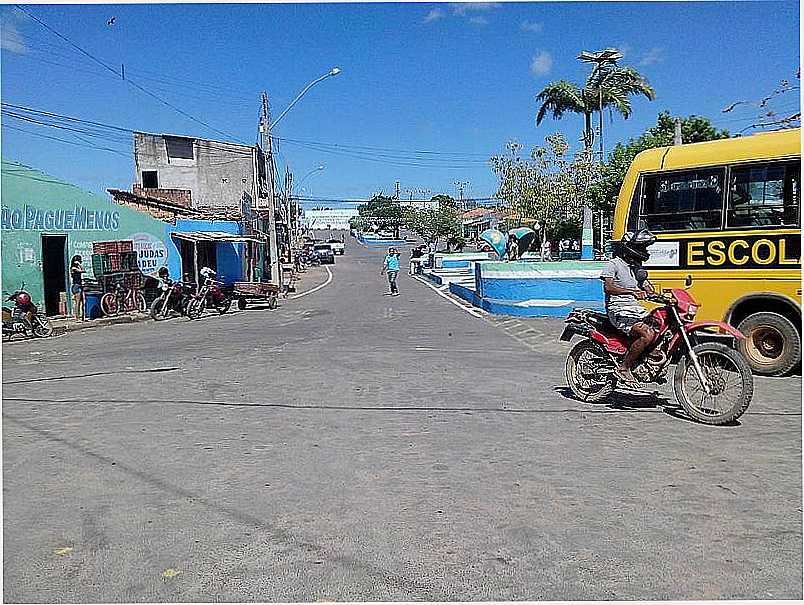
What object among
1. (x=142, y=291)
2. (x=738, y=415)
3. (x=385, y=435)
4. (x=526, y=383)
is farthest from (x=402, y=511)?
(x=142, y=291)

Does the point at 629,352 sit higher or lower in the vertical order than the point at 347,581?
higher

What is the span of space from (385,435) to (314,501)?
194 centimetres

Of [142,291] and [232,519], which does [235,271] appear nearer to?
[142,291]

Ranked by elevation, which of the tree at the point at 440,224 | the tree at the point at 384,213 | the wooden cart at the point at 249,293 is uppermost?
the tree at the point at 384,213

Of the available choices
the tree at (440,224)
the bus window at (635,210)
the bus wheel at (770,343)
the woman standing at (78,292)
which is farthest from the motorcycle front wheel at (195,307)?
the tree at (440,224)

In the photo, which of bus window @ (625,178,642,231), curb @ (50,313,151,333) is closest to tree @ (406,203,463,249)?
curb @ (50,313,151,333)

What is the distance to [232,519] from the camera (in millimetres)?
4918

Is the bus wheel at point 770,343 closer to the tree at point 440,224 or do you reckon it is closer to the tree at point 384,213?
the tree at point 440,224

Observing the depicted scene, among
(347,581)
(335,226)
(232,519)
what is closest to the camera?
(347,581)

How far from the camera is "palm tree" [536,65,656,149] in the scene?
1649 inches

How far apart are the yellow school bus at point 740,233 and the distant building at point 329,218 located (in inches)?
6479

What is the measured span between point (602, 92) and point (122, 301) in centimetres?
2880

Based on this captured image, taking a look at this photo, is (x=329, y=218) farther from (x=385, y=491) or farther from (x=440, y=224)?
(x=385, y=491)

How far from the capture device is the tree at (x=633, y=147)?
1478 inches
